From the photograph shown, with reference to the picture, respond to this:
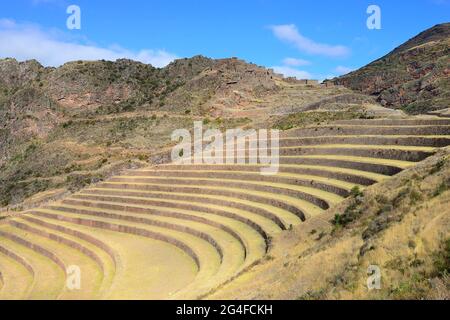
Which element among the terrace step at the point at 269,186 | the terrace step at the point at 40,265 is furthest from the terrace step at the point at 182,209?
the terrace step at the point at 40,265

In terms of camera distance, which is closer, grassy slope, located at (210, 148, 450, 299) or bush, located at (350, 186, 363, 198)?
grassy slope, located at (210, 148, 450, 299)

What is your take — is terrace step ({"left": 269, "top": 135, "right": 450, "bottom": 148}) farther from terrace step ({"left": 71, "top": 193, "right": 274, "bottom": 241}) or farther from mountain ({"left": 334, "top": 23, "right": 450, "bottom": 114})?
mountain ({"left": 334, "top": 23, "right": 450, "bottom": 114})

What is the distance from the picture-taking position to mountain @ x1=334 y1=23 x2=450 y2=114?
132 ft

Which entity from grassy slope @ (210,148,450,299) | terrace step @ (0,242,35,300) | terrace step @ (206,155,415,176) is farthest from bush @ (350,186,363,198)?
terrace step @ (0,242,35,300)

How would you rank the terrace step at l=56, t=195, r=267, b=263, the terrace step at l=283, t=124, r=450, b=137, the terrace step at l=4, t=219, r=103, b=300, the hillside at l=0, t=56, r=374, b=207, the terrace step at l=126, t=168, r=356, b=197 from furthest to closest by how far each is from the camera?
the hillside at l=0, t=56, r=374, b=207 < the terrace step at l=283, t=124, r=450, b=137 < the terrace step at l=126, t=168, r=356, b=197 < the terrace step at l=56, t=195, r=267, b=263 < the terrace step at l=4, t=219, r=103, b=300

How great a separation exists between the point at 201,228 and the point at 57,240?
7.15 m

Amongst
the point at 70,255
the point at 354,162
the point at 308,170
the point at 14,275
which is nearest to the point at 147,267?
the point at 70,255

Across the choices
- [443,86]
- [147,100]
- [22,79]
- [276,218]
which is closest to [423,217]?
[276,218]

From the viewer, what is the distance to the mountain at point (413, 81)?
4028 cm

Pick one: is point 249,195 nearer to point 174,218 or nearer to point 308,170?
point 308,170

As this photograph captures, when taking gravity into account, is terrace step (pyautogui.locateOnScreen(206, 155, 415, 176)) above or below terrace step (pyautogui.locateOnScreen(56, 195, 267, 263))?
above

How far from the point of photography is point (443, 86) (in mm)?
42656

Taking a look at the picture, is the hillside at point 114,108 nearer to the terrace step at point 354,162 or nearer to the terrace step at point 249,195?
the terrace step at point 249,195
